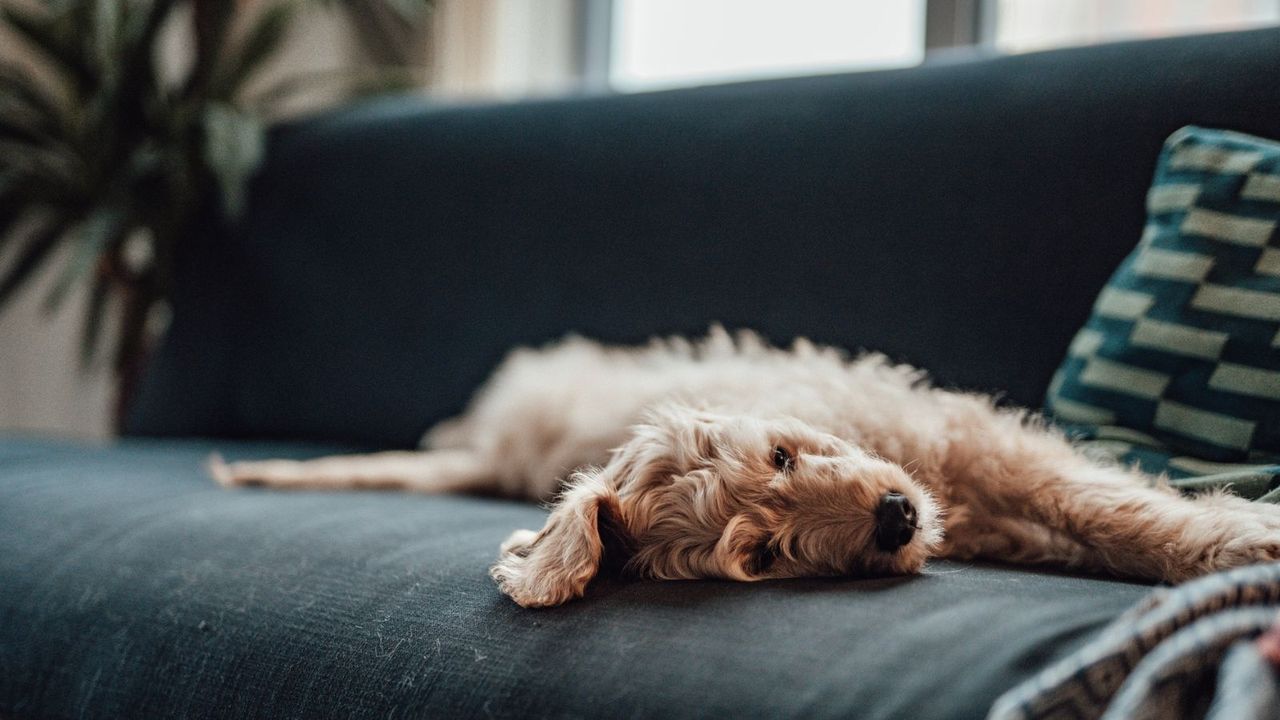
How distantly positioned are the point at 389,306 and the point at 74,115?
109cm

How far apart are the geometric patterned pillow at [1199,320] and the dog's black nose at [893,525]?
0.36 meters

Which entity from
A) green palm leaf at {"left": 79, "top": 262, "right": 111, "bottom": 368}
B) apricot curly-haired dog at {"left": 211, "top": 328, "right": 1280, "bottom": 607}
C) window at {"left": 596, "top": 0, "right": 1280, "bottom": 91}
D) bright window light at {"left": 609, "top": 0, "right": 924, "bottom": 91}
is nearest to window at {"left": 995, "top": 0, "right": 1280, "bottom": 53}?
window at {"left": 596, "top": 0, "right": 1280, "bottom": 91}

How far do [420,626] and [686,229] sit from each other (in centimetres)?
116

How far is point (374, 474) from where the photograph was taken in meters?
1.85

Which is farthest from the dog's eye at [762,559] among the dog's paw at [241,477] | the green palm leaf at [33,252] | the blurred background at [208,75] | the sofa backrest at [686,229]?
the green palm leaf at [33,252]

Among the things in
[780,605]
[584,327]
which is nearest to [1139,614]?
[780,605]

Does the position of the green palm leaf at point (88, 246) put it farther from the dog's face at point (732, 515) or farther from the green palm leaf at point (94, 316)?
the dog's face at point (732, 515)

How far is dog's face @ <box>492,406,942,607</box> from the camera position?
1064 mm

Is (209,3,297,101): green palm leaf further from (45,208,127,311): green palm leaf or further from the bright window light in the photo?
the bright window light

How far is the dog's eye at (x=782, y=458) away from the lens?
119 cm

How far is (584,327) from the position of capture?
7.11 ft

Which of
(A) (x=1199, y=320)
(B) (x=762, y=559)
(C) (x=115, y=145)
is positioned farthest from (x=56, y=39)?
(A) (x=1199, y=320)

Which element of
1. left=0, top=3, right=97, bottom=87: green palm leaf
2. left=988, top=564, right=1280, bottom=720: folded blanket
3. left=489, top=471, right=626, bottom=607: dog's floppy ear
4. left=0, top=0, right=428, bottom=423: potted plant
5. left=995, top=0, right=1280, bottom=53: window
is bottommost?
left=489, top=471, right=626, bottom=607: dog's floppy ear

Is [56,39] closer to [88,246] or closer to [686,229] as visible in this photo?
[88,246]
